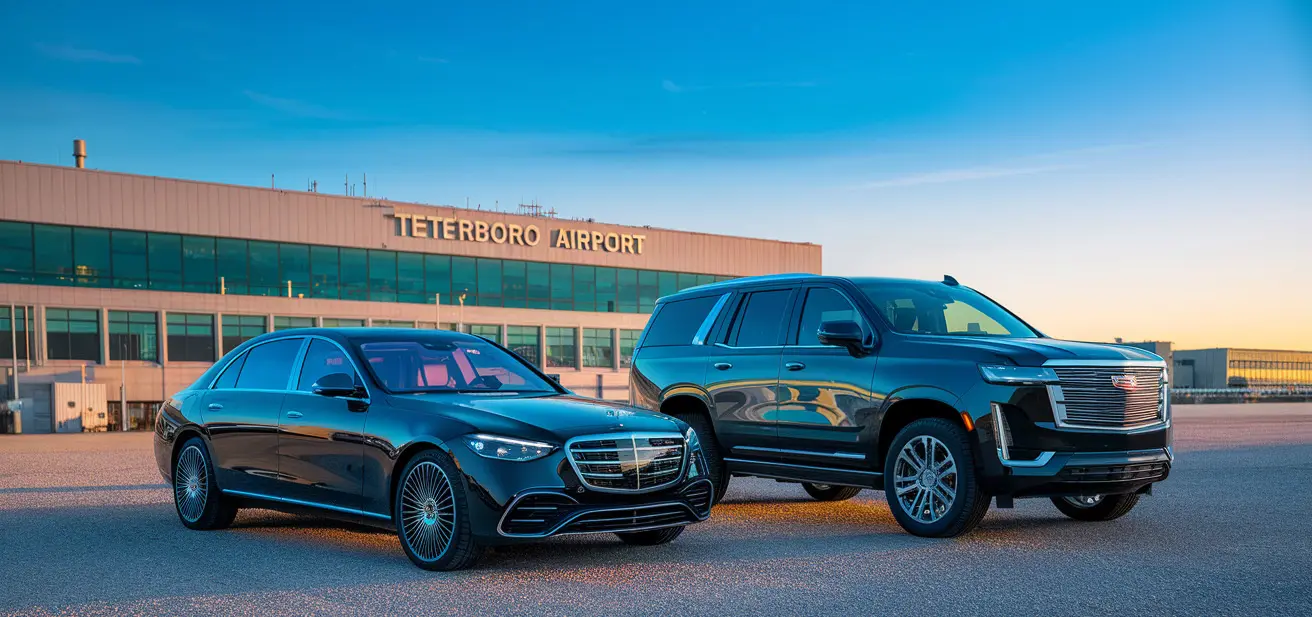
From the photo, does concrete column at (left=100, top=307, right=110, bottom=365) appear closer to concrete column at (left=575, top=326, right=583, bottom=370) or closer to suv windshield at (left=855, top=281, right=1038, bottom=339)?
concrete column at (left=575, top=326, right=583, bottom=370)

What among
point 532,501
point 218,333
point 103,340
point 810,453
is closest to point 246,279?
point 218,333

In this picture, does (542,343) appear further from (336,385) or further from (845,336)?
(336,385)

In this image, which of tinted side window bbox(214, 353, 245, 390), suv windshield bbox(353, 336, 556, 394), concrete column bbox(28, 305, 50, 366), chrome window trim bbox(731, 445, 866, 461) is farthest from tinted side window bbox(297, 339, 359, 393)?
concrete column bbox(28, 305, 50, 366)

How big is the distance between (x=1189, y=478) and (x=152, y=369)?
4268 cm

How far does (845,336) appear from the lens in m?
9.07

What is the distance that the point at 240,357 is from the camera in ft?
32.1

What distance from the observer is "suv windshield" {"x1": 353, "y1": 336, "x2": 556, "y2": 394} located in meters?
8.43

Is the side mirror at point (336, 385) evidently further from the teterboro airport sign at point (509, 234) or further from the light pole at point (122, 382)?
the teterboro airport sign at point (509, 234)

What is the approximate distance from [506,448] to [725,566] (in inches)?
63.3

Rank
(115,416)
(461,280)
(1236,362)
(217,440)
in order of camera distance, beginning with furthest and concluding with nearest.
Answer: (1236,362) < (461,280) < (115,416) < (217,440)

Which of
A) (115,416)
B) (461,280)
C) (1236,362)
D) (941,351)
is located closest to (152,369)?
(115,416)

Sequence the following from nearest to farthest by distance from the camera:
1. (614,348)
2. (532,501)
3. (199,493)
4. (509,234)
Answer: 1. (532,501)
2. (199,493)
3. (509,234)
4. (614,348)

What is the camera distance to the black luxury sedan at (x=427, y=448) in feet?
23.7

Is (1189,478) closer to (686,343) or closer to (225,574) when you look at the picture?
(686,343)
